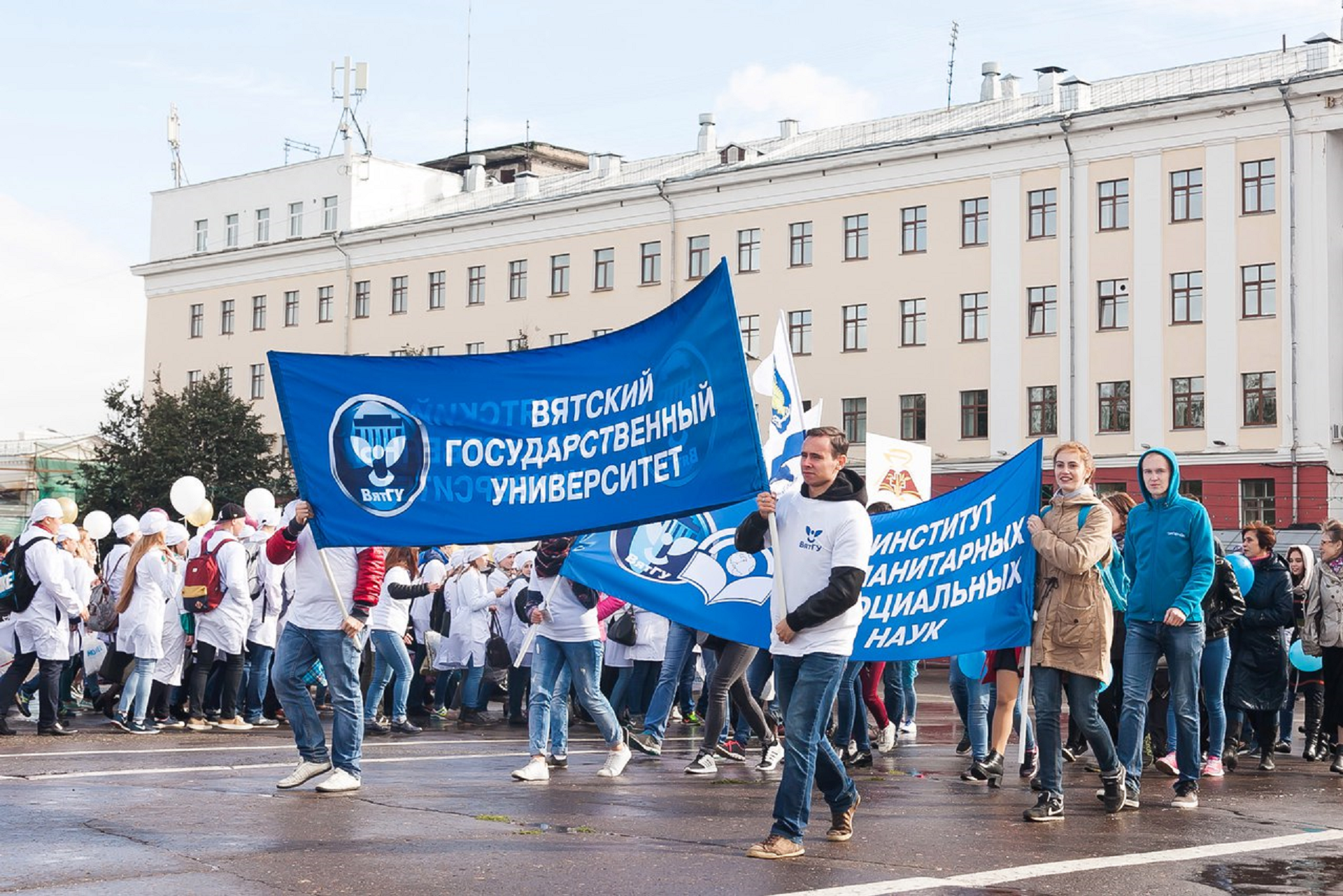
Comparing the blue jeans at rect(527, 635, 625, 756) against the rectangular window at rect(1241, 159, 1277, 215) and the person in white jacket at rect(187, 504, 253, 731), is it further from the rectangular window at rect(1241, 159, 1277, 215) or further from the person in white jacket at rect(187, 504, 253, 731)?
the rectangular window at rect(1241, 159, 1277, 215)

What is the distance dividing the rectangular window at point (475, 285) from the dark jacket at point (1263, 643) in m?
51.0

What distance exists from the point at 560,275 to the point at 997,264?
15938mm

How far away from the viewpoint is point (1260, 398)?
4781 cm

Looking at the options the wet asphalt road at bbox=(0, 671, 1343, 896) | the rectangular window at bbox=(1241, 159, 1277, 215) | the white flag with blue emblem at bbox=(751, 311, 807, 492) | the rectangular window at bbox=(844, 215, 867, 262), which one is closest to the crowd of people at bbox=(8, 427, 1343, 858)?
the wet asphalt road at bbox=(0, 671, 1343, 896)

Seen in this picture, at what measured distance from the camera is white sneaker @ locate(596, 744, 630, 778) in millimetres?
12078

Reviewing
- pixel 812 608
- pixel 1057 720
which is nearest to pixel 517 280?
pixel 1057 720

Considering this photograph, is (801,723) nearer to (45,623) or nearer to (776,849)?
(776,849)

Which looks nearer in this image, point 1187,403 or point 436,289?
point 1187,403

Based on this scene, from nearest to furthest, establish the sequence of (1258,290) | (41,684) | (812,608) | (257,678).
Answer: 1. (812,608)
2. (41,684)
3. (257,678)
4. (1258,290)

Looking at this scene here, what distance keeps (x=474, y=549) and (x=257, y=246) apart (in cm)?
5351

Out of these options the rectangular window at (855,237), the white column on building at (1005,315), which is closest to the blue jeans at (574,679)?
the white column on building at (1005,315)

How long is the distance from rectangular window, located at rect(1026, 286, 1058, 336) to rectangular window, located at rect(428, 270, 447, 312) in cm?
2204

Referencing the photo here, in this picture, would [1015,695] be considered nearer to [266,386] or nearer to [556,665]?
[556,665]

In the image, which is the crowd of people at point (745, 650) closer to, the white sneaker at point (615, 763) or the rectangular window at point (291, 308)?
the white sneaker at point (615, 763)
